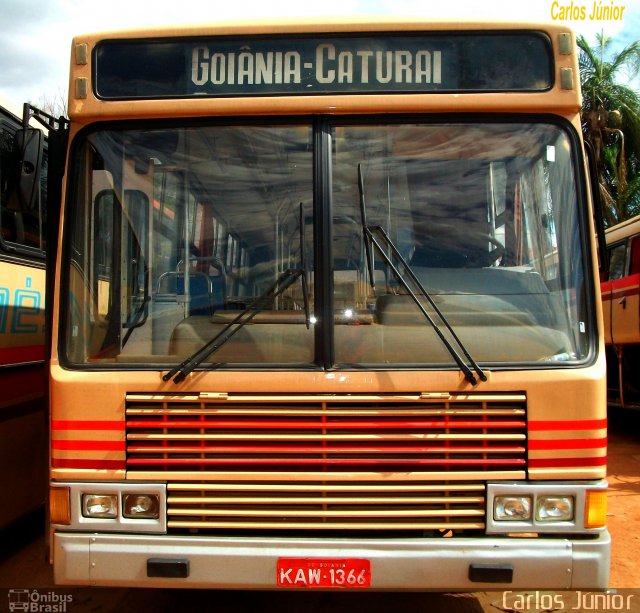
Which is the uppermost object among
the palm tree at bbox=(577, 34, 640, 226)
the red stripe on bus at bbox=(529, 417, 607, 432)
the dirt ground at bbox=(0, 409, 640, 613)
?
the palm tree at bbox=(577, 34, 640, 226)

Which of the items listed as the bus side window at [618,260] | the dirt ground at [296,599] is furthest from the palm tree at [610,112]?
the dirt ground at [296,599]

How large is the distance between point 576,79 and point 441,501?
6.91 feet

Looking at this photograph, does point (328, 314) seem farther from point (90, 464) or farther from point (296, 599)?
point (296, 599)

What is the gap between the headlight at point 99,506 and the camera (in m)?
3.29

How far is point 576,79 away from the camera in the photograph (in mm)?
3471

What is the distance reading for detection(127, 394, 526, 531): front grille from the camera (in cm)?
321

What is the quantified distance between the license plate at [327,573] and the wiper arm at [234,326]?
967 millimetres

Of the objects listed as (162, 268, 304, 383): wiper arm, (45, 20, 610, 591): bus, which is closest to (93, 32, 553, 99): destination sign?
(45, 20, 610, 591): bus

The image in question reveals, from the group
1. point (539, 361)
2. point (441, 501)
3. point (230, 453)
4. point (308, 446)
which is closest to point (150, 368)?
point (230, 453)

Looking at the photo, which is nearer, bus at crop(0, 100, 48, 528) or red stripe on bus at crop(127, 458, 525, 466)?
red stripe on bus at crop(127, 458, 525, 466)

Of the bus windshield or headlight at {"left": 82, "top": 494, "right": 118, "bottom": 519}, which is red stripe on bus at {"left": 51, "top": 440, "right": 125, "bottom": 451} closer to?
headlight at {"left": 82, "top": 494, "right": 118, "bottom": 519}

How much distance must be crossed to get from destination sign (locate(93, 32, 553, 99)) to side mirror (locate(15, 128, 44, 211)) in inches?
17.8

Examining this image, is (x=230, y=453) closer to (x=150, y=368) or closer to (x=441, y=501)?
(x=150, y=368)

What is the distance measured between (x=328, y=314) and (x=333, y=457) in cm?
65
